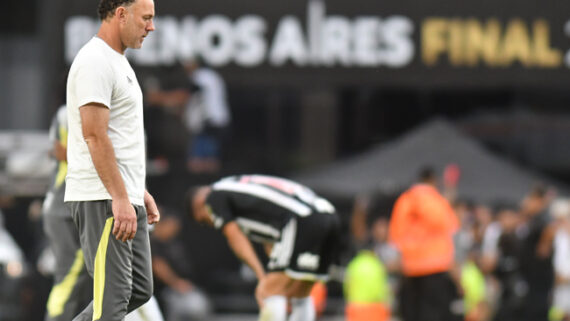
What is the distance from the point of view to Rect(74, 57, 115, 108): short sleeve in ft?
16.5

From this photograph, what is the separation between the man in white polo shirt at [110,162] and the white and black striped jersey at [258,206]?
255 cm

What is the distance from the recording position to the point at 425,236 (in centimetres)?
1102

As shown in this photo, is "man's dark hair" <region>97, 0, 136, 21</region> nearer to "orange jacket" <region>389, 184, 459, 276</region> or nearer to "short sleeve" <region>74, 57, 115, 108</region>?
"short sleeve" <region>74, 57, 115, 108</region>

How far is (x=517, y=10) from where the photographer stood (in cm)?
1653

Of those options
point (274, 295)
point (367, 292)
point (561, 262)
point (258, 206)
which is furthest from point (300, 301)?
point (561, 262)

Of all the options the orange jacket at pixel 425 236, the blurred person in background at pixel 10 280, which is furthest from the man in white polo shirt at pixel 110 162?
the blurred person in background at pixel 10 280

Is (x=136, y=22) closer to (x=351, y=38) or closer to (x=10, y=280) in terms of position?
(x=10, y=280)

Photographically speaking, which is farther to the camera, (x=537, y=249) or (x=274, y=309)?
(x=537, y=249)

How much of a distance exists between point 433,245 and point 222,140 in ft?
19.2

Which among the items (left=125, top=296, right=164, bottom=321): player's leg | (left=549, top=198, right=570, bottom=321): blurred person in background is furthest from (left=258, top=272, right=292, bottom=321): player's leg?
(left=549, top=198, right=570, bottom=321): blurred person in background

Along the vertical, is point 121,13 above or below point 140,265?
above

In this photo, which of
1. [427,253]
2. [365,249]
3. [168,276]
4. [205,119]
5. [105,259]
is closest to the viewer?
[105,259]

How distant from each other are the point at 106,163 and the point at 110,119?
242mm

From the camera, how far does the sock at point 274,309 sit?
761 centimetres
